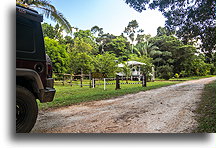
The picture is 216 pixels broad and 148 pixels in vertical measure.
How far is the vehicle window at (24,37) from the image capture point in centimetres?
134

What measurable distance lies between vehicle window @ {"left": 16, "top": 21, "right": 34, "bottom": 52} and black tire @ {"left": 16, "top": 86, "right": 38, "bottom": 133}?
0.38 metres

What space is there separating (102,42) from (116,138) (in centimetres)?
187

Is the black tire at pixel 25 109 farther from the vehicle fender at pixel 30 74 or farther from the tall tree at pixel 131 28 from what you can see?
the tall tree at pixel 131 28

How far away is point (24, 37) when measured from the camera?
1.37m

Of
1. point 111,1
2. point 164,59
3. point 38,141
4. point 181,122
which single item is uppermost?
point 111,1

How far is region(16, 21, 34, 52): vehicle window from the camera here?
4.41ft

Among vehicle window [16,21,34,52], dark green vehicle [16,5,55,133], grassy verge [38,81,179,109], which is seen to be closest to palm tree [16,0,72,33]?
dark green vehicle [16,5,55,133]

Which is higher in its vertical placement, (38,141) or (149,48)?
(149,48)

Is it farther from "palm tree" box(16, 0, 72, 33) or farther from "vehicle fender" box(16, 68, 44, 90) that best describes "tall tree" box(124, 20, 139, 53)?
"vehicle fender" box(16, 68, 44, 90)

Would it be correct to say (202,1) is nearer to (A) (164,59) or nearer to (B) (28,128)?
(A) (164,59)

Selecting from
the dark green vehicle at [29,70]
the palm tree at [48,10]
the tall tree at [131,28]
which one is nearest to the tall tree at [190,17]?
the tall tree at [131,28]

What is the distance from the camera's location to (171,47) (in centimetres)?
407

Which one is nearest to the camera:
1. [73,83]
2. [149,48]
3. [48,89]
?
[48,89]

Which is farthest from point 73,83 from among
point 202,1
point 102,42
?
point 202,1
